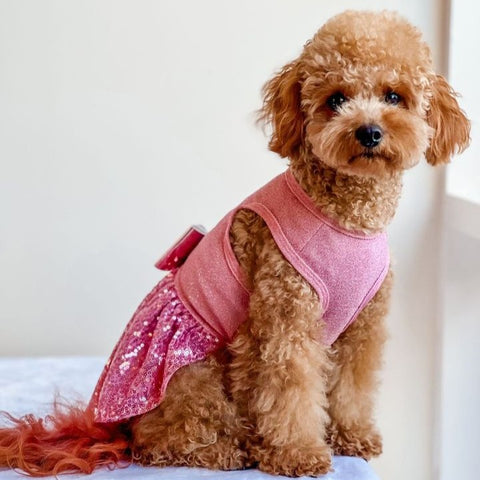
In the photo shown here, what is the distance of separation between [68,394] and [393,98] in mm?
838

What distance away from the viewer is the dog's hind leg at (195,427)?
1.34 meters

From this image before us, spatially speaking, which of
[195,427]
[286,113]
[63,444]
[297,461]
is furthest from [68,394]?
[286,113]

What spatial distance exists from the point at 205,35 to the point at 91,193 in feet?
1.38

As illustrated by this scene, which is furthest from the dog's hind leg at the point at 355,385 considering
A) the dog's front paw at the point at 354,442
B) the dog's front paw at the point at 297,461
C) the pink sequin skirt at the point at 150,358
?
the pink sequin skirt at the point at 150,358

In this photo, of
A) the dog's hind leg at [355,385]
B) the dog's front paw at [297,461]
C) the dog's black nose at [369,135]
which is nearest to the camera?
the dog's black nose at [369,135]

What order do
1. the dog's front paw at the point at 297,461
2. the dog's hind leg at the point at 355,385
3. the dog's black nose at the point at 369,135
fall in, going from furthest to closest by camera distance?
the dog's hind leg at the point at 355,385, the dog's front paw at the point at 297,461, the dog's black nose at the point at 369,135

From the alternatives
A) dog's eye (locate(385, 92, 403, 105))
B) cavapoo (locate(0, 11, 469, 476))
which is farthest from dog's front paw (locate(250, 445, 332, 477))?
dog's eye (locate(385, 92, 403, 105))

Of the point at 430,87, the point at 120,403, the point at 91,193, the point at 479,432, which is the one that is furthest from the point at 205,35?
the point at 479,432

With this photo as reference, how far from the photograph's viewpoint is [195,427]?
1.33m

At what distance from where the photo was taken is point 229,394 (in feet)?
4.54

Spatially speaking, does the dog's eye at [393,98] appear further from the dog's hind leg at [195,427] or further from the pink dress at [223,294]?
the dog's hind leg at [195,427]

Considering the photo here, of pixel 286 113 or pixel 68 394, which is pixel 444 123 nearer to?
pixel 286 113

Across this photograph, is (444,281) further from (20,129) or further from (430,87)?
(20,129)

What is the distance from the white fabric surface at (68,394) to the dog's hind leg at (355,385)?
0.13 feet
